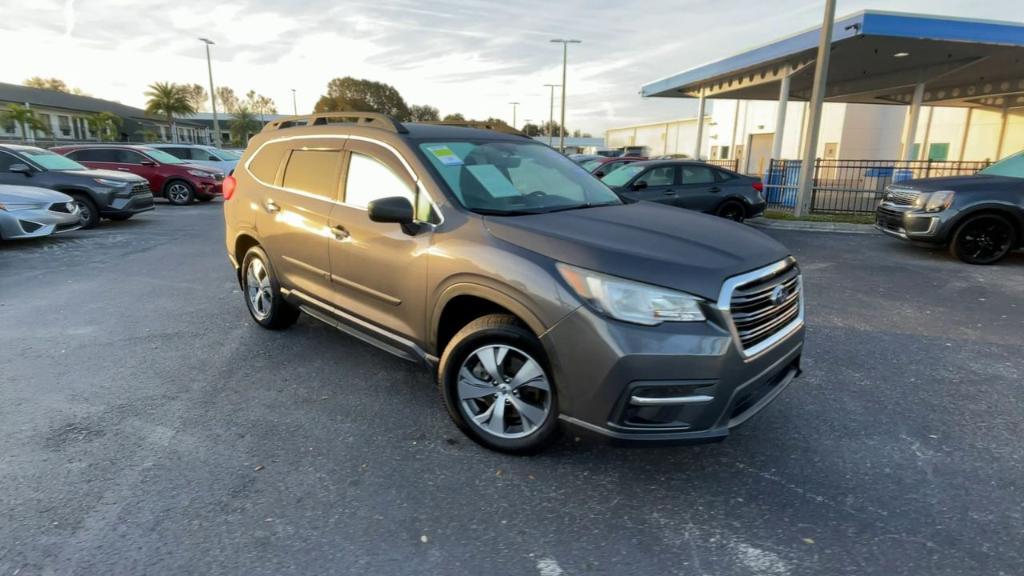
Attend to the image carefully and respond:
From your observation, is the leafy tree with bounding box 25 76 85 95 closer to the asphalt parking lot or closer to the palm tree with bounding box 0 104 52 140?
the palm tree with bounding box 0 104 52 140

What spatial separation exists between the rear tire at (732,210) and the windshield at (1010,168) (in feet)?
12.5

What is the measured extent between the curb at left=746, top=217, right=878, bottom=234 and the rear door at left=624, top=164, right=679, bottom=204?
2.48 meters

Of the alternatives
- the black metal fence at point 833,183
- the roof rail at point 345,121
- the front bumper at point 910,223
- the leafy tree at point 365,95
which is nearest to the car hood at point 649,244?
the roof rail at point 345,121

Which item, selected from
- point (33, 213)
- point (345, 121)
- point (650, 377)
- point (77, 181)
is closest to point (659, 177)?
point (345, 121)

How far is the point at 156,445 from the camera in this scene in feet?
10.4

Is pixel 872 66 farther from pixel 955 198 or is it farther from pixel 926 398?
pixel 926 398

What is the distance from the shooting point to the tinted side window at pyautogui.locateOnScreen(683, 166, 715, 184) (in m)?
11.2

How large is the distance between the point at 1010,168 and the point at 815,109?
4.61 meters

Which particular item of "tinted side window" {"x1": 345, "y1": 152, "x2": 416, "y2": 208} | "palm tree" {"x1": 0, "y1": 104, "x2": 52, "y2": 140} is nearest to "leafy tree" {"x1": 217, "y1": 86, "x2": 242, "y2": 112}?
"palm tree" {"x1": 0, "y1": 104, "x2": 52, "y2": 140}

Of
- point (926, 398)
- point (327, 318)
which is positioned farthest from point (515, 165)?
point (926, 398)

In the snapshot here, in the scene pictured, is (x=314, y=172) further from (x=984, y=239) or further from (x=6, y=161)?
(x=6, y=161)

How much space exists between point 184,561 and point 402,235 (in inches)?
75.9

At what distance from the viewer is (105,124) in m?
48.6

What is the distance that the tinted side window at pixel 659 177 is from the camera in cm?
1101
